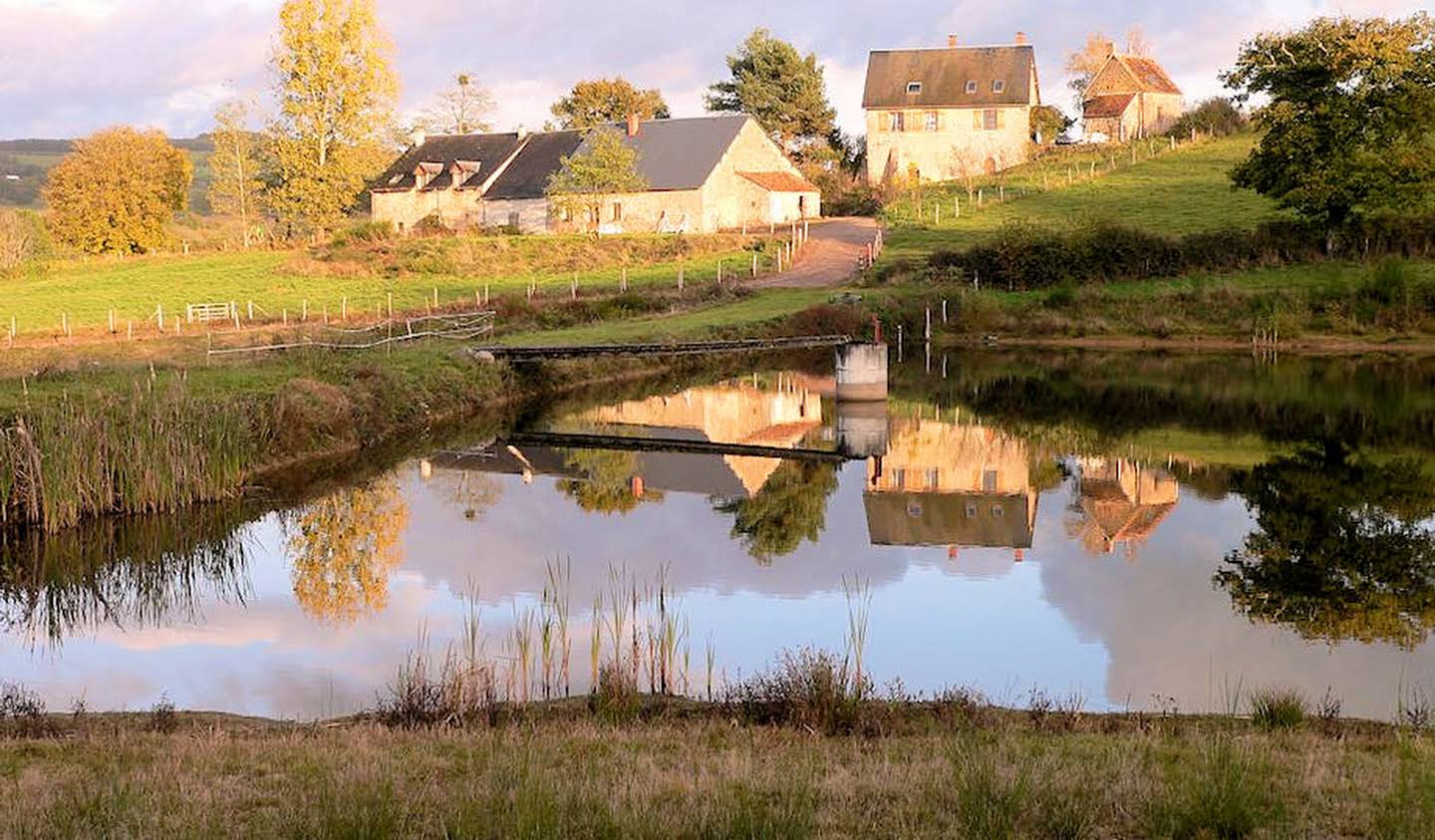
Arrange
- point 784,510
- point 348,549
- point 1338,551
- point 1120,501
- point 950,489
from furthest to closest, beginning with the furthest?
point 950,489 → point 1120,501 → point 784,510 → point 348,549 → point 1338,551

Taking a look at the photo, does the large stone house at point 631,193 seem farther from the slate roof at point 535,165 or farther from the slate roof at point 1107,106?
the slate roof at point 1107,106

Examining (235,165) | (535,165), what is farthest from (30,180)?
(535,165)

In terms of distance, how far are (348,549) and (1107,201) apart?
41782 millimetres

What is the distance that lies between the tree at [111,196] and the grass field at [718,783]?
231 feet

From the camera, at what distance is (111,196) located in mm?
73188

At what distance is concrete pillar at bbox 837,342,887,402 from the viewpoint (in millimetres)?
32969

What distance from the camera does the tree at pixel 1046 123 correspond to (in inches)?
2830

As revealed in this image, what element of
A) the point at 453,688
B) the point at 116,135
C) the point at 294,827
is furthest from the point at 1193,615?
the point at 116,135

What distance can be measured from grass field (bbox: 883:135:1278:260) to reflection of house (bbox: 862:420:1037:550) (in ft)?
69.8

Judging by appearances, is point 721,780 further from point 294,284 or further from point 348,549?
point 294,284

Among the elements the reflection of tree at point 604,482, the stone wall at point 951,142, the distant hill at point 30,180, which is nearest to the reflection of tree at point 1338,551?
the reflection of tree at point 604,482

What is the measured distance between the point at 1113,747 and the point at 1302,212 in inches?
1507

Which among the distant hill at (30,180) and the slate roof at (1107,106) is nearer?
the slate roof at (1107,106)

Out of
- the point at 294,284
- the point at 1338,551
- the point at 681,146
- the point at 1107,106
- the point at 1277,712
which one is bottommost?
the point at 1338,551
